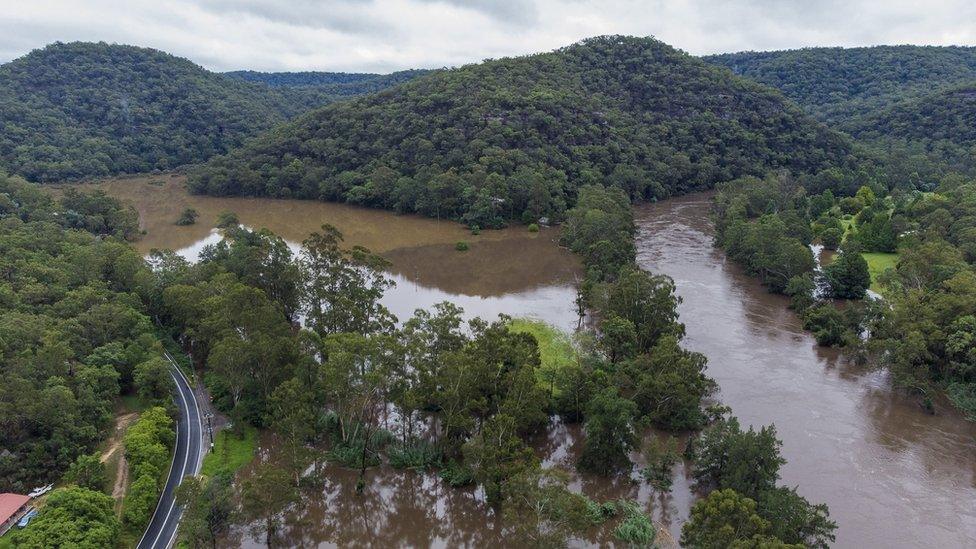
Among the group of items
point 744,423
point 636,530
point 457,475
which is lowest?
point 457,475

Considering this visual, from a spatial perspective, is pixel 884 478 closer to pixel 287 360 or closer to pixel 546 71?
pixel 287 360

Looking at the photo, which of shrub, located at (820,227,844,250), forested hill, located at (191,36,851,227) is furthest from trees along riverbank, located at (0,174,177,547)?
shrub, located at (820,227,844,250)

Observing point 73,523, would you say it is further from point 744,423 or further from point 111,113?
point 111,113

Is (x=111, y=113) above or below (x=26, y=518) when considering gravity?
above

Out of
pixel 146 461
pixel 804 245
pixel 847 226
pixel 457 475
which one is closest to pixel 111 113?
pixel 146 461

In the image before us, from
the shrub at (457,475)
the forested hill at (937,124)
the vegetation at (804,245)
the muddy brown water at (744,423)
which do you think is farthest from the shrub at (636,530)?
the forested hill at (937,124)

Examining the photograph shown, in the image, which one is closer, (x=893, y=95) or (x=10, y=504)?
(x=10, y=504)

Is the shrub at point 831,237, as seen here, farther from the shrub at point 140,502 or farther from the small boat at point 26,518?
the small boat at point 26,518

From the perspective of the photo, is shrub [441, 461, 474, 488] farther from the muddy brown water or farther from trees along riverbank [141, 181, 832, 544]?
the muddy brown water
